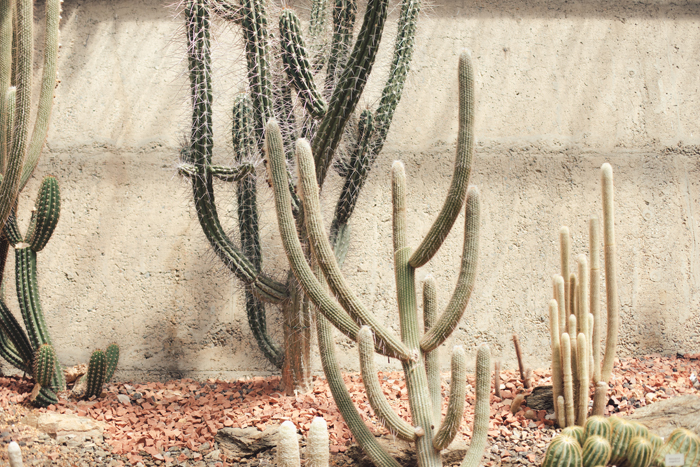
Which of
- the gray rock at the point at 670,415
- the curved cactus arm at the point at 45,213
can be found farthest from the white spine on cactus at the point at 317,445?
the curved cactus arm at the point at 45,213

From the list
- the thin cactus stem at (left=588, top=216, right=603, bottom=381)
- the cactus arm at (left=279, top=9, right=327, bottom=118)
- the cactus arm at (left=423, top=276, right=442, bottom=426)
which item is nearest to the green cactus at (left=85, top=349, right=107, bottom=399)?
the cactus arm at (left=279, top=9, right=327, bottom=118)

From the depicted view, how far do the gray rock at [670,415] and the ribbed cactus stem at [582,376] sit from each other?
0.20 metres

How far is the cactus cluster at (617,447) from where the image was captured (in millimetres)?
1791

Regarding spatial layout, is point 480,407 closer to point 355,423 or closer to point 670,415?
point 355,423

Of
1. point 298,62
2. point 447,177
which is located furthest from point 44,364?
point 447,177

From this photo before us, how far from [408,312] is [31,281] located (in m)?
2.30

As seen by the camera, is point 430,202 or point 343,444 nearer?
point 343,444

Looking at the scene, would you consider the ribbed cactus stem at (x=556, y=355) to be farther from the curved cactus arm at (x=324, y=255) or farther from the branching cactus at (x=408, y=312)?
the curved cactus arm at (x=324, y=255)

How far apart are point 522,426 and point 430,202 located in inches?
59.0

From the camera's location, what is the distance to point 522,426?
280cm

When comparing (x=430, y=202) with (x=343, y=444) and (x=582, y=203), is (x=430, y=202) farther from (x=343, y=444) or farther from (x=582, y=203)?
(x=343, y=444)

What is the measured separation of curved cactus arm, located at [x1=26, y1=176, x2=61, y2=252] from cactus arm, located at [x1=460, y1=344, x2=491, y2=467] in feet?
8.05

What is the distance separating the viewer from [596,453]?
182 cm

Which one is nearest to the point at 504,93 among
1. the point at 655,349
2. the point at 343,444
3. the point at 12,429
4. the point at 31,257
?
the point at 655,349
